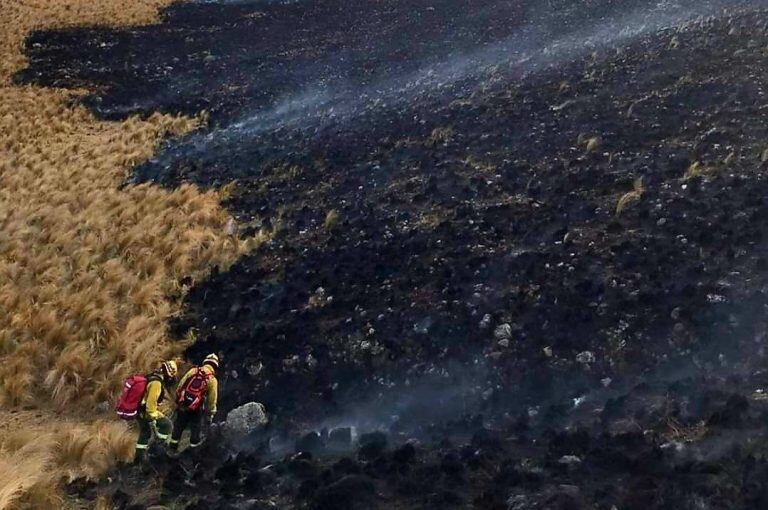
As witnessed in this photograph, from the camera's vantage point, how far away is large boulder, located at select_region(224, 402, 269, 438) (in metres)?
8.43

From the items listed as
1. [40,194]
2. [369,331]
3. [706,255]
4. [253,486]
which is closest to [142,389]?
[253,486]

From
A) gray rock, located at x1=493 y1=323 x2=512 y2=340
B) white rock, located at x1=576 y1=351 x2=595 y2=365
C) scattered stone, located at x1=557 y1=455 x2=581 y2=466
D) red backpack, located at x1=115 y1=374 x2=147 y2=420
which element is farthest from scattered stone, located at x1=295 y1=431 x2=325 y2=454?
white rock, located at x1=576 y1=351 x2=595 y2=365

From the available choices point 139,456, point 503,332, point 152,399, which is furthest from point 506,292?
point 139,456

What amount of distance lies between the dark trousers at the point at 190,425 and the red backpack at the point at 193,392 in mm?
84

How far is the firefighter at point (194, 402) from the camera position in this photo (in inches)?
320

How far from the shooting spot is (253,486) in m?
7.04

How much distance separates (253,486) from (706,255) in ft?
21.8

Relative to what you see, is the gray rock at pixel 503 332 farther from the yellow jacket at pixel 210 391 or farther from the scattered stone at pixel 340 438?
the yellow jacket at pixel 210 391

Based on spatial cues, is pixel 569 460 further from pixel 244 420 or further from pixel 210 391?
pixel 210 391

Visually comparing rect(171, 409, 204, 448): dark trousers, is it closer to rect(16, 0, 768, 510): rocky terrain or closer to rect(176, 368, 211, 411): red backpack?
rect(176, 368, 211, 411): red backpack

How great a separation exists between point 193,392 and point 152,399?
480 mm

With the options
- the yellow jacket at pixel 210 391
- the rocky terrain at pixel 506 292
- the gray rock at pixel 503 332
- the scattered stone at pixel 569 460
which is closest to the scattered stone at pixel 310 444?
the rocky terrain at pixel 506 292

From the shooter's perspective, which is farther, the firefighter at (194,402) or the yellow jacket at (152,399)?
the firefighter at (194,402)

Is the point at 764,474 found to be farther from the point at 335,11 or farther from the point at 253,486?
the point at 335,11
